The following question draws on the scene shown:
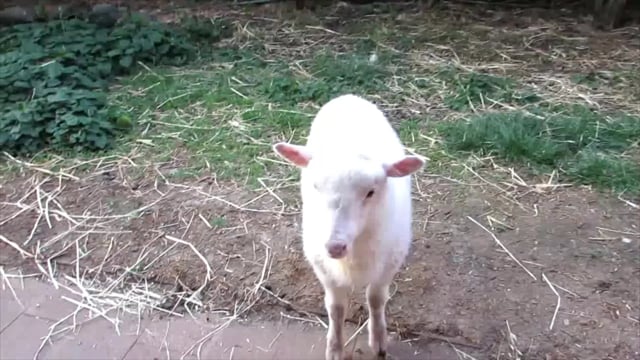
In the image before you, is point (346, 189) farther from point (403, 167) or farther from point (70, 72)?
point (70, 72)

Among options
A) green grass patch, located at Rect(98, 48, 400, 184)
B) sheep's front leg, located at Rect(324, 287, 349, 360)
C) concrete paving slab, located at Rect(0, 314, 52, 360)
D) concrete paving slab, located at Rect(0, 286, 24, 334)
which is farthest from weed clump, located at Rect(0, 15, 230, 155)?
sheep's front leg, located at Rect(324, 287, 349, 360)

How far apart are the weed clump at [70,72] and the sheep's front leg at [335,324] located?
185 cm

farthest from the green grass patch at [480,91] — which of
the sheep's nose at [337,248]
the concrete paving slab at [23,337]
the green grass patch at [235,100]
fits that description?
the concrete paving slab at [23,337]

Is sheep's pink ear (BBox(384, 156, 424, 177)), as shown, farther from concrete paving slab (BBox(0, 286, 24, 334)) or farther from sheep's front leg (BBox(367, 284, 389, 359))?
concrete paving slab (BBox(0, 286, 24, 334))

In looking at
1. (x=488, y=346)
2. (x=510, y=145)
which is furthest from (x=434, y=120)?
(x=488, y=346)

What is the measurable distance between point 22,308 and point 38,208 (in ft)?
2.18

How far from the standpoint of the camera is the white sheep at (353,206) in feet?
6.70

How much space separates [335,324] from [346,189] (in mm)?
688

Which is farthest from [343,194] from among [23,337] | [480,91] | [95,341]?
[480,91]

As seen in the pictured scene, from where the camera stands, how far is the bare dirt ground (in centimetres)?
269

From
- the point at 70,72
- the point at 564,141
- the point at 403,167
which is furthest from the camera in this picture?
the point at 70,72

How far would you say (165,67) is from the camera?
4773 mm

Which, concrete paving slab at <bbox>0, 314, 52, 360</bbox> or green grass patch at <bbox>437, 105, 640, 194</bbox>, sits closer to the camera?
concrete paving slab at <bbox>0, 314, 52, 360</bbox>

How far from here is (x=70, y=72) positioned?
4422 mm
